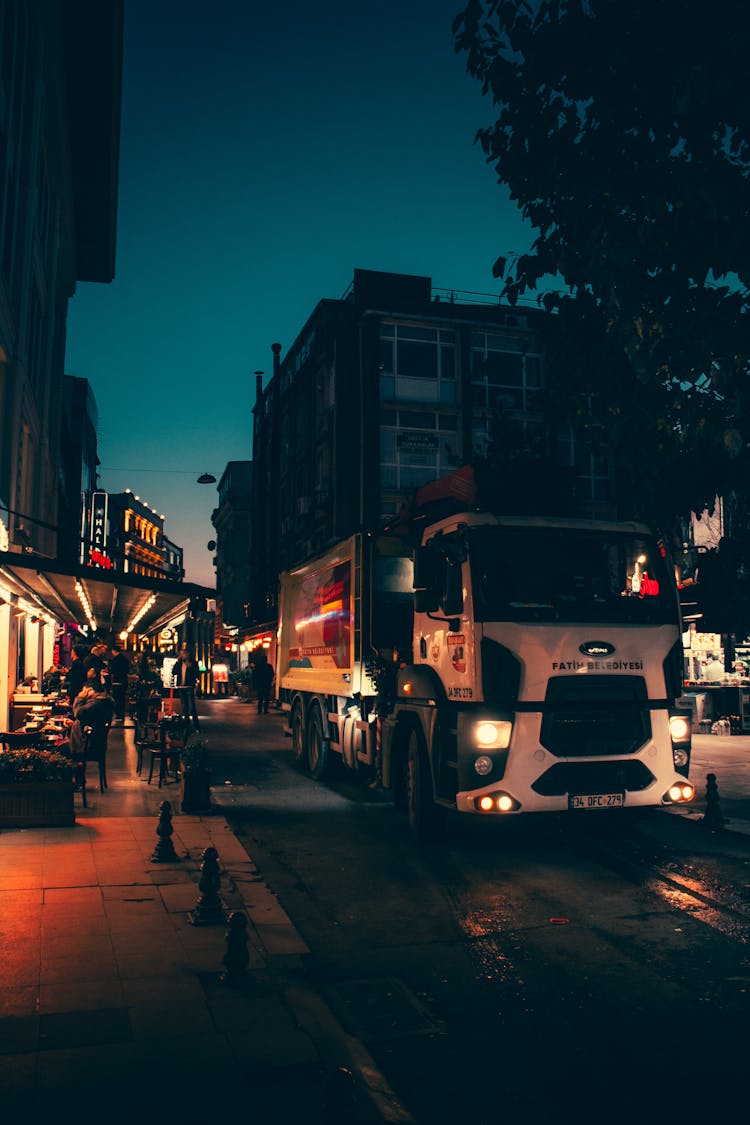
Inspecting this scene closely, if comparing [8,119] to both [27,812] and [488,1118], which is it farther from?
[488,1118]

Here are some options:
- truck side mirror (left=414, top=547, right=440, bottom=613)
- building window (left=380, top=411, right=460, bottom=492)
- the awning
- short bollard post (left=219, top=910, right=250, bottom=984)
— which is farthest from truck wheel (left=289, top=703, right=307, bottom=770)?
building window (left=380, top=411, right=460, bottom=492)

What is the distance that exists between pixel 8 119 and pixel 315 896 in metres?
14.7

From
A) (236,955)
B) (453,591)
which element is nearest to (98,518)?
(453,591)

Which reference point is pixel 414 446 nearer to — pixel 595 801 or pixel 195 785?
pixel 195 785

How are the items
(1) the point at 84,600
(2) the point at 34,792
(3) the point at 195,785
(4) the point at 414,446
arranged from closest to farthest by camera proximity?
1. (2) the point at 34,792
2. (3) the point at 195,785
3. (1) the point at 84,600
4. (4) the point at 414,446

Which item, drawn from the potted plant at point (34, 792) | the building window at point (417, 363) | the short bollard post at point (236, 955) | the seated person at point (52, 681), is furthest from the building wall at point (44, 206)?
the building window at point (417, 363)

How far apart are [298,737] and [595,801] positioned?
A: 8.84 meters

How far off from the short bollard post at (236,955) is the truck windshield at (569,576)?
4.31 metres

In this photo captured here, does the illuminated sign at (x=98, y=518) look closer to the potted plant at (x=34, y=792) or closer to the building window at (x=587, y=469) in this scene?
the building window at (x=587, y=469)

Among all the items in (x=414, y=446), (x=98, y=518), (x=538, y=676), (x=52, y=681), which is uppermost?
(x=414, y=446)

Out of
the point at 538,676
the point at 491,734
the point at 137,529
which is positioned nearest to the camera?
the point at 491,734

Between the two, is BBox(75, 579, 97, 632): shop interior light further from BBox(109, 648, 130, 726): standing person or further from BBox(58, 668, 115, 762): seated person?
BBox(58, 668, 115, 762): seated person

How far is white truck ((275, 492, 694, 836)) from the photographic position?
8.79 m

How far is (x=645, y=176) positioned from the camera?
291 inches
